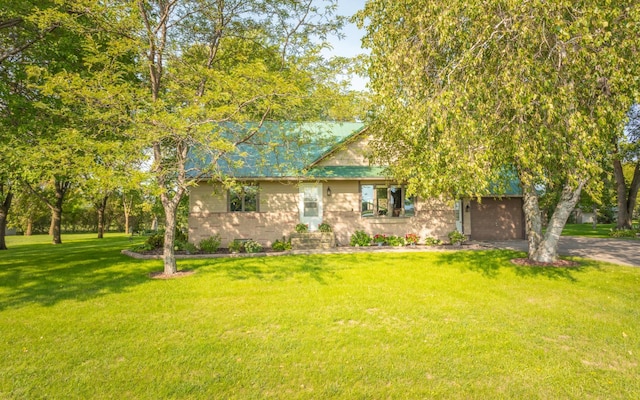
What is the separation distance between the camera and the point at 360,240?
15109mm

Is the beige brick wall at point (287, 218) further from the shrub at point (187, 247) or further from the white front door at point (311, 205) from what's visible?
the shrub at point (187, 247)

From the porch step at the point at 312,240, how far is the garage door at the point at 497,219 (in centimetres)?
837

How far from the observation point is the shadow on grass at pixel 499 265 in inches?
362

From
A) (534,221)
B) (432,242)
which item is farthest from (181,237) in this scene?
(534,221)

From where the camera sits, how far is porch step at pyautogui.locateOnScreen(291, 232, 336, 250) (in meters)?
14.7

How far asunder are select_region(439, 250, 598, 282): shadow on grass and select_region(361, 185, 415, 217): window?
3638mm

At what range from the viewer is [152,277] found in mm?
9344

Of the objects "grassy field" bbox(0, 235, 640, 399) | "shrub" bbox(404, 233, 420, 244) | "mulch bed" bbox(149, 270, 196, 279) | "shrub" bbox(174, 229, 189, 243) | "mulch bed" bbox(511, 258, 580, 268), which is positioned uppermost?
"shrub" bbox(174, 229, 189, 243)

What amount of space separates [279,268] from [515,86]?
7.88m

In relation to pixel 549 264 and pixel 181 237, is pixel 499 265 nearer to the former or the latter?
pixel 549 264

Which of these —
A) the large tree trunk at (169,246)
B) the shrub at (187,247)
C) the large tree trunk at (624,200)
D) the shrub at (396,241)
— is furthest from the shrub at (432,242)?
the large tree trunk at (624,200)

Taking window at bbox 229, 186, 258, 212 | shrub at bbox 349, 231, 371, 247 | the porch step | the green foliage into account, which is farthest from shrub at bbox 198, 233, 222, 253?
the green foliage

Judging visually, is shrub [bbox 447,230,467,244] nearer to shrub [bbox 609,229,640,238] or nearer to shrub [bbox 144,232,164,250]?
shrub [bbox 609,229,640,238]

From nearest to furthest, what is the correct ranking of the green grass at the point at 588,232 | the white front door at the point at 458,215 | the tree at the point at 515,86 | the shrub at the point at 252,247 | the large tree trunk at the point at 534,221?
the tree at the point at 515,86
the large tree trunk at the point at 534,221
the shrub at the point at 252,247
the white front door at the point at 458,215
the green grass at the point at 588,232
